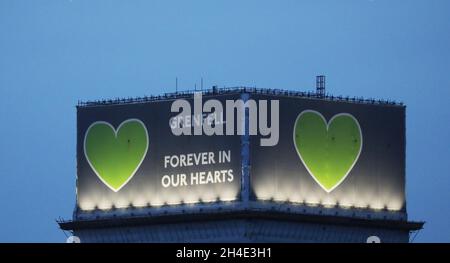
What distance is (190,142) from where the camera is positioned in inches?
7726

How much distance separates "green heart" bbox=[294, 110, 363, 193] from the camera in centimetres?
19550

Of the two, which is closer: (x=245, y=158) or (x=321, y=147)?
(x=245, y=158)

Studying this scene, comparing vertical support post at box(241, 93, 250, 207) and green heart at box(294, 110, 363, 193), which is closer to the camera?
vertical support post at box(241, 93, 250, 207)

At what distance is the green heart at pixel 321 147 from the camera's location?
19550 cm

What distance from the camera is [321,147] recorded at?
19700 cm

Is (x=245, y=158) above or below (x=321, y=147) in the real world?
below

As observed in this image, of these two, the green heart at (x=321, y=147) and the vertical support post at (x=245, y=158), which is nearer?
the vertical support post at (x=245, y=158)
